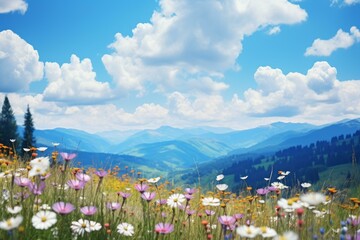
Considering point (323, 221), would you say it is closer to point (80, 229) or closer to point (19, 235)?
point (80, 229)

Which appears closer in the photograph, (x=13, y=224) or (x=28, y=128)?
(x=13, y=224)

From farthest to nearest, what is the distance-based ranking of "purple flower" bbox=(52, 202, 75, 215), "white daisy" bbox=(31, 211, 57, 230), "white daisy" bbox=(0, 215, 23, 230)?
"purple flower" bbox=(52, 202, 75, 215)
"white daisy" bbox=(31, 211, 57, 230)
"white daisy" bbox=(0, 215, 23, 230)

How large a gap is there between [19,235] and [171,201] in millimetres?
1563

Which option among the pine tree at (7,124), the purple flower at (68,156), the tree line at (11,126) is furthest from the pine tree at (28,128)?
the purple flower at (68,156)

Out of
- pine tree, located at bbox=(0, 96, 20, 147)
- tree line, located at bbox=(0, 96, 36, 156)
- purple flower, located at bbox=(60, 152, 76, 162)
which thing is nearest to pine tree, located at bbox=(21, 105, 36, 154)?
tree line, located at bbox=(0, 96, 36, 156)

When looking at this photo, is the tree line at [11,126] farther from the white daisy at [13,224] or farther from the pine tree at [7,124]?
the white daisy at [13,224]

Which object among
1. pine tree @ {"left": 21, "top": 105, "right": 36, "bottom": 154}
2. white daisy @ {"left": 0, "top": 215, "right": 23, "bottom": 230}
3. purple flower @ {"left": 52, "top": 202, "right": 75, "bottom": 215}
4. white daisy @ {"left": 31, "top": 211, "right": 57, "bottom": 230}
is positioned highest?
pine tree @ {"left": 21, "top": 105, "right": 36, "bottom": 154}

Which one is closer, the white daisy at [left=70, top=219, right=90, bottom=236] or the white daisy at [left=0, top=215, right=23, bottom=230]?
the white daisy at [left=0, top=215, right=23, bottom=230]

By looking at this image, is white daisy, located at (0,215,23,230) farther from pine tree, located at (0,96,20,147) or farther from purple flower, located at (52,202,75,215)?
pine tree, located at (0,96,20,147)

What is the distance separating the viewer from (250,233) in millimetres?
2141

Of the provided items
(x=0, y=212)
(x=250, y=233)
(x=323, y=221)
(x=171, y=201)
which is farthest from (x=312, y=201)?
(x=323, y=221)

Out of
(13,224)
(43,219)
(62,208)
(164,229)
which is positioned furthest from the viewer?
(164,229)

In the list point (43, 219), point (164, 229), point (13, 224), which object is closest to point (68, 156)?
point (43, 219)

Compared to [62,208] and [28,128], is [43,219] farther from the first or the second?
[28,128]
